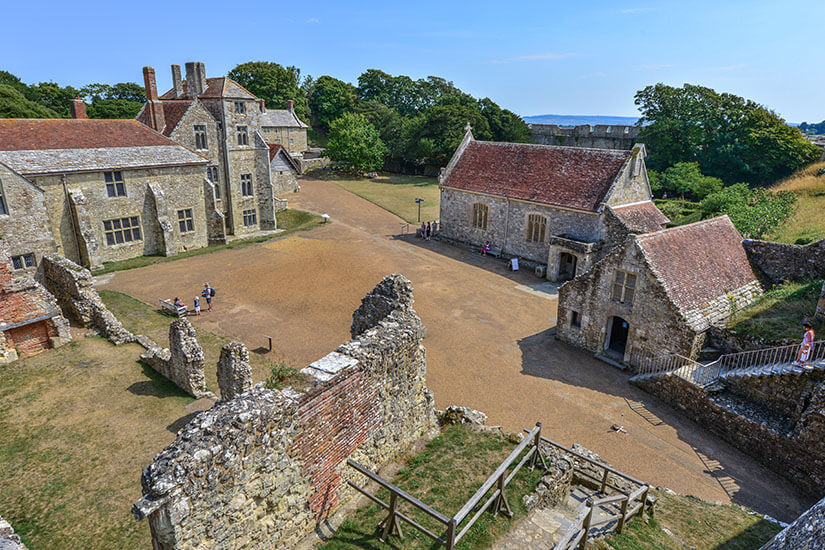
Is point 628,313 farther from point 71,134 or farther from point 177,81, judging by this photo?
point 177,81

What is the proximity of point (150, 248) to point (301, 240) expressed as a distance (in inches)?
442

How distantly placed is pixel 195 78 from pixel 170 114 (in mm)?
3659

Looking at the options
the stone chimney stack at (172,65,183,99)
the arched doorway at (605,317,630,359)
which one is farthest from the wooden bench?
the stone chimney stack at (172,65,183,99)

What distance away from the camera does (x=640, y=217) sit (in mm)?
30719

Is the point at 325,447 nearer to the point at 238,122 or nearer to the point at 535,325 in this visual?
the point at 535,325

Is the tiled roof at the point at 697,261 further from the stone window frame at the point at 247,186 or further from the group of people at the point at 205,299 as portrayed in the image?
the stone window frame at the point at 247,186

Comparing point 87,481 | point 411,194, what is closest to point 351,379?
point 87,481

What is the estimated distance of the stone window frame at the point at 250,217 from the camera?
41125 mm

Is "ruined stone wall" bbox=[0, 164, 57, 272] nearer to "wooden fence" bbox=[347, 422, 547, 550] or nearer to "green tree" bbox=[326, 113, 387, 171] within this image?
"wooden fence" bbox=[347, 422, 547, 550]

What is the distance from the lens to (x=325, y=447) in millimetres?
8891

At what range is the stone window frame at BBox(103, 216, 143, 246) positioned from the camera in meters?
31.7

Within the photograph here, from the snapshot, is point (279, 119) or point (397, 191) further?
point (279, 119)

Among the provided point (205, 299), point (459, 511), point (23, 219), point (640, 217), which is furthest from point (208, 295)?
point (640, 217)

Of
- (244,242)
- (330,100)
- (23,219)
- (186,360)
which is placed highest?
(330,100)
